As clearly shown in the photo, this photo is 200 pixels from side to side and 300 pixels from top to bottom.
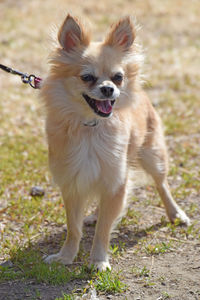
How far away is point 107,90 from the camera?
3.11 metres

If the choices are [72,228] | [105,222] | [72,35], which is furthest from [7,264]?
[72,35]

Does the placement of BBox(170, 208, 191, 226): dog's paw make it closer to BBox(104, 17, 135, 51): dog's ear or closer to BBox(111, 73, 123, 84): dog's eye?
BBox(111, 73, 123, 84): dog's eye

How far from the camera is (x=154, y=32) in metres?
11.2

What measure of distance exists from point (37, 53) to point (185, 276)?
7035 mm

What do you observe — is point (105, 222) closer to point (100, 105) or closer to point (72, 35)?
point (100, 105)

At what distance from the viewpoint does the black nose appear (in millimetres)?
3106

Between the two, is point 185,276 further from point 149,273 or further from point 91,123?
point 91,123

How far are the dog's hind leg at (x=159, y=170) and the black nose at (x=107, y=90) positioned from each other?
4.03 ft

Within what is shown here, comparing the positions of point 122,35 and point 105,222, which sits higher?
point 122,35

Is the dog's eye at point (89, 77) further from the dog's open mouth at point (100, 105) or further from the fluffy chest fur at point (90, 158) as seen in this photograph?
the fluffy chest fur at point (90, 158)

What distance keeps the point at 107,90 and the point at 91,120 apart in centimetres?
36

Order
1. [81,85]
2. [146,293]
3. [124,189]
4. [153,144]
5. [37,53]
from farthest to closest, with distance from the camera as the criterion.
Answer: [37,53], [153,144], [124,189], [81,85], [146,293]

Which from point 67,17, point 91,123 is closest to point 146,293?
point 91,123

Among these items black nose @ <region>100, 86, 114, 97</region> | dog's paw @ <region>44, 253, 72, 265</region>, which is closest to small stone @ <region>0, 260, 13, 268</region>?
dog's paw @ <region>44, 253, 72, 265</region>
